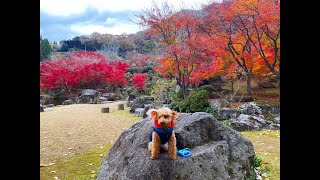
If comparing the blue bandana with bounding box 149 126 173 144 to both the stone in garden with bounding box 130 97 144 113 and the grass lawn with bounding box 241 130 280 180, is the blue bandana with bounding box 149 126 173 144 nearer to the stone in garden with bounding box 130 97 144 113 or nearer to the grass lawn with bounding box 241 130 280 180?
the grass lawn with bounding box 241 130 280 180

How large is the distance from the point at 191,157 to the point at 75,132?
6.23 m

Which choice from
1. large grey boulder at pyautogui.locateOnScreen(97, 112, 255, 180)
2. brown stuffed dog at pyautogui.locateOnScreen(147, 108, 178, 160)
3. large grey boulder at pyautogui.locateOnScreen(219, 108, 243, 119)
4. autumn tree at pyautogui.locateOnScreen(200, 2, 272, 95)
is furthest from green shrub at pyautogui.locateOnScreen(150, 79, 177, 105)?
brown stuffed dog at pyautogui.locateOnScreen(147, 108, 178, 160)

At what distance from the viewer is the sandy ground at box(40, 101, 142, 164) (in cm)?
658

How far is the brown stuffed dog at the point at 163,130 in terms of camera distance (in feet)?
10.3

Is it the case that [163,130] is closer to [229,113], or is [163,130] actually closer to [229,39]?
[229,113]

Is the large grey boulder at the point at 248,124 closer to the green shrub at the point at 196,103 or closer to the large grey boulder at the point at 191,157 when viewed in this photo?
the green shrub at the point at 196,103

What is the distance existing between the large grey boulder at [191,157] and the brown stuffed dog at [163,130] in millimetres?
117

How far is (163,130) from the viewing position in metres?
3.21

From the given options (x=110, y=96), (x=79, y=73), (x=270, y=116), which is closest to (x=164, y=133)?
(x=270, y=116)

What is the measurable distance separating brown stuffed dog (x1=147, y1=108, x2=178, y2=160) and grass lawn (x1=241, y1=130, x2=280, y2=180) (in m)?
1.86

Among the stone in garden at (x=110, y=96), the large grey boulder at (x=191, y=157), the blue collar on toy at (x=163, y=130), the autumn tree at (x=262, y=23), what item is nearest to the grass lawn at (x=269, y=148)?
the large grey boulder at (x=191, y=157)
